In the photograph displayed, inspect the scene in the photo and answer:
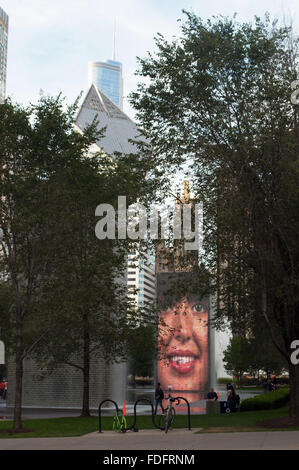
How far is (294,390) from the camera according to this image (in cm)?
2278

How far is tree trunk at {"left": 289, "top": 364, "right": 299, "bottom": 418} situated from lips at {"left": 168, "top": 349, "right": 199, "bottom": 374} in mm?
47071

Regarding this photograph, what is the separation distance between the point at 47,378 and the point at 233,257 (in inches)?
850

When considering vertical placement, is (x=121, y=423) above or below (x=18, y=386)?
below

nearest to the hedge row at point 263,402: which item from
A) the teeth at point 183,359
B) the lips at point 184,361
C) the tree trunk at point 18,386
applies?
the tree trunk at point 18,386

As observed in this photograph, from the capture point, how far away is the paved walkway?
47.1ft

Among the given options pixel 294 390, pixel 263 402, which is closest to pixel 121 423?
pixel 294 390

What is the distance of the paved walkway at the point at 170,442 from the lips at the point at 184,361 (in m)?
51.7

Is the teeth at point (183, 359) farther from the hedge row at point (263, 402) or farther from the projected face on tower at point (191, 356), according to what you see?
the hedge row at point (263, 402)

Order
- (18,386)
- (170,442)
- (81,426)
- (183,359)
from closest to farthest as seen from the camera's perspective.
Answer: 1. (170,442)
2. (18,386)
3. (81,426)
4. (183,359)

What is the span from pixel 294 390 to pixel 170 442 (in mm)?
8787

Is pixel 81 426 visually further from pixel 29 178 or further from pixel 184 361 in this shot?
pixel 184 361

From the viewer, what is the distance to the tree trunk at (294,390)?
22319 mm
